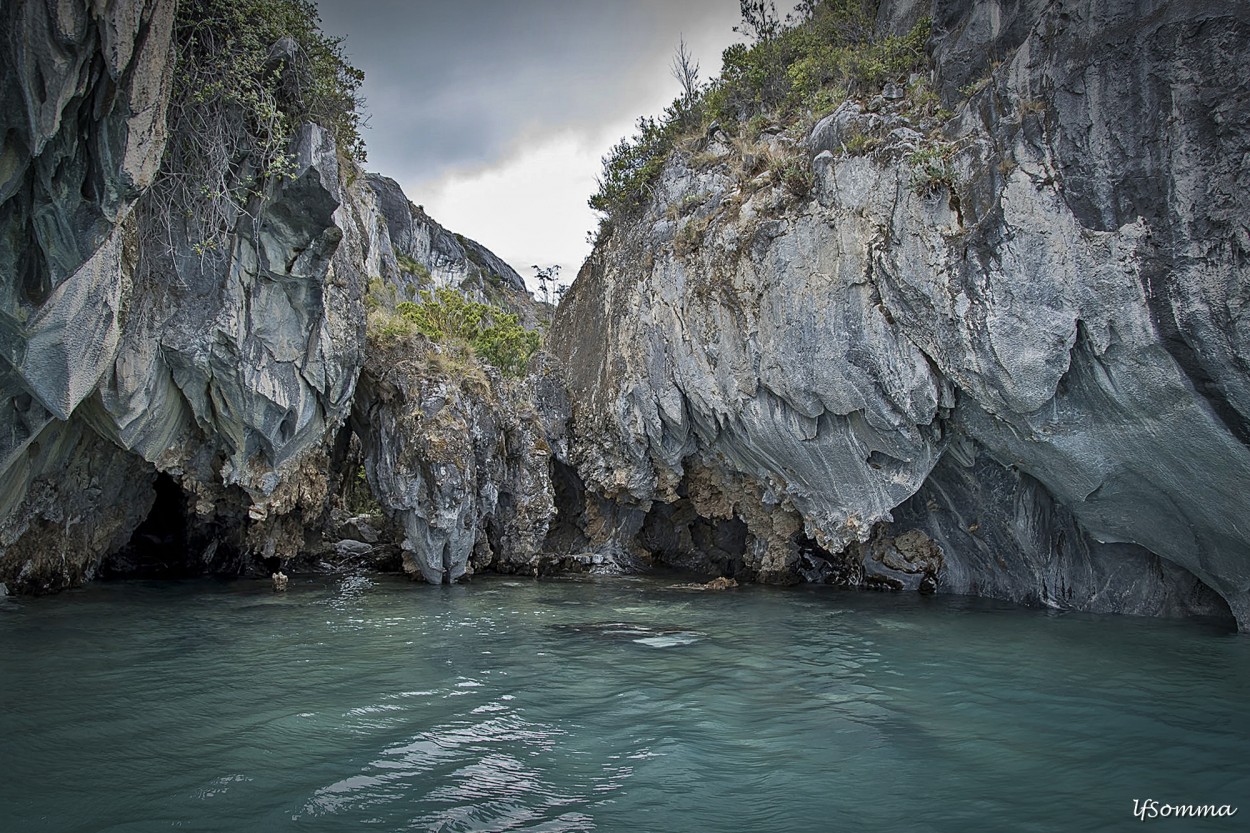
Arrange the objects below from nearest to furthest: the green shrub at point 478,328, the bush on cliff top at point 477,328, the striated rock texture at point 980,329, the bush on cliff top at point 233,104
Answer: the striated rock texture at point 980,329 → the bush on cliff top at point 233,104 → the bush on cliff top at point 477,328 → the green shrub at point 478,328

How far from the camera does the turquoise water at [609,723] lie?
584cm

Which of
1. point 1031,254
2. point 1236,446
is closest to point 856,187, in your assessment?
point 1031,254

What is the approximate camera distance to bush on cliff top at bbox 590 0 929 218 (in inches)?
692

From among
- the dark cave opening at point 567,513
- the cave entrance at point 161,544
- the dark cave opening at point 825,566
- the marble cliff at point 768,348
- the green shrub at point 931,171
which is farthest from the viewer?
the dark cave opening at point 567,513

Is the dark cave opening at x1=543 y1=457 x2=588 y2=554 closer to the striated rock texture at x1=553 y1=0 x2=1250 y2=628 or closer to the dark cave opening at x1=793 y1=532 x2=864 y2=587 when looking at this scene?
the striated rock texture at x1=553 y1=0 x2=1250 y2=628

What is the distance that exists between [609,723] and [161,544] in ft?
A: 70.2

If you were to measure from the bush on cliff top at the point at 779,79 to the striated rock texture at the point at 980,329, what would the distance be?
961 millimetres

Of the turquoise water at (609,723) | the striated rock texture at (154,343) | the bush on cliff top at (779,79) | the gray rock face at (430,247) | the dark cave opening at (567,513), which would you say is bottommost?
the turquoise water at (609,723)

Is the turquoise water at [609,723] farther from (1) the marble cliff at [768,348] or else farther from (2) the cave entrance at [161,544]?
(2) the cave entrance at [161,544]

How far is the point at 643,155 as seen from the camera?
75.6 feet

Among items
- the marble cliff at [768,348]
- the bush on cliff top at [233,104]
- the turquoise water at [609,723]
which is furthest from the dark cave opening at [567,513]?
the bush on cliff top at [233,104]

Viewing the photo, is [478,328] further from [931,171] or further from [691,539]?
[931,171]

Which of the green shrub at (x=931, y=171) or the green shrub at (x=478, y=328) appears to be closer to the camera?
the green shrub at (x=931, y=171)

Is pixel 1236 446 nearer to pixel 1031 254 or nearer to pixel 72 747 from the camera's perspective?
pixel 1031 254
